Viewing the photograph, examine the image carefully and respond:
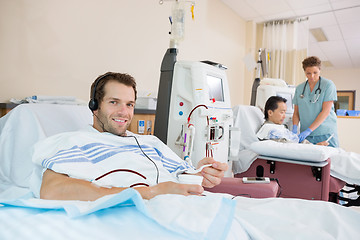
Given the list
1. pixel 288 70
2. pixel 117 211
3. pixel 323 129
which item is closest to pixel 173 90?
pixel 117 211

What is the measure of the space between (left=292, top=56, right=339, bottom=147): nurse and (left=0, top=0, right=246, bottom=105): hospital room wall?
1.46m

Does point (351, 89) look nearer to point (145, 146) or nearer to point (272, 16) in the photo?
point (272, 16)

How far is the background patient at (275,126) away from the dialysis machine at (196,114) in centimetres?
66

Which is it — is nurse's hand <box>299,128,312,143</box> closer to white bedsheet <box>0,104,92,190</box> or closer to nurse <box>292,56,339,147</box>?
nurse <box>292,56,339,147</box>

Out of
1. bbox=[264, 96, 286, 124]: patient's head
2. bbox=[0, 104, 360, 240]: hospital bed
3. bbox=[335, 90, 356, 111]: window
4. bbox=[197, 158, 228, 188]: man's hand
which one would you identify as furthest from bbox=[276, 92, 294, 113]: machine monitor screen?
bbox=[335, 90, 356, 111]: window

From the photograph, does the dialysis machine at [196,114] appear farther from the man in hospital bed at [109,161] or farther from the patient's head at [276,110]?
the patient's head at [276,110]

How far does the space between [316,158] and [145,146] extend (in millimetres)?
1143

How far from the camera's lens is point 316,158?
1.83m

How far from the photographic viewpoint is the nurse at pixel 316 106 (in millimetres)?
2793

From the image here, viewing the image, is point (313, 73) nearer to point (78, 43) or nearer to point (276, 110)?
point (276, 110)

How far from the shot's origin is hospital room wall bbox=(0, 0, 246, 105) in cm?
209

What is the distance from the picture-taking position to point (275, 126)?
248 cm

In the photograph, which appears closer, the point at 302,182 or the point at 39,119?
the point at 39,119

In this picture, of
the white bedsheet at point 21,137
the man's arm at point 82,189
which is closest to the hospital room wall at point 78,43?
the white bedsheet at point 21,137
